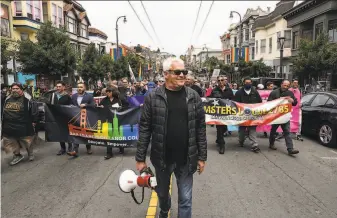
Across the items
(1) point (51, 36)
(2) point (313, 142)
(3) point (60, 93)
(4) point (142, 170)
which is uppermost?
(1) point (51, 36)

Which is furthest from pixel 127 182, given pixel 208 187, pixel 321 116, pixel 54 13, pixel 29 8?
pixel 54 13

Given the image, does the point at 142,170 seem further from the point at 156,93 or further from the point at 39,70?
the point at 39,70

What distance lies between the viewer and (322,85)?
2152 centimetres

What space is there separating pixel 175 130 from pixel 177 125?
6 cm

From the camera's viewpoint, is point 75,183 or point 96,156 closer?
point 75,183

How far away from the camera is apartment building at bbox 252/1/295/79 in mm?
31297

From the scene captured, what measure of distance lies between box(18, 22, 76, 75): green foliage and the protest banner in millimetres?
13220

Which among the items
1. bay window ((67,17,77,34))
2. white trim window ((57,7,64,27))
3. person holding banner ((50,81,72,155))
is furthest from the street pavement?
bay window ((67,17,77,34))

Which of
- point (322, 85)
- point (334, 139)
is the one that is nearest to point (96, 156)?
point (334, 139)

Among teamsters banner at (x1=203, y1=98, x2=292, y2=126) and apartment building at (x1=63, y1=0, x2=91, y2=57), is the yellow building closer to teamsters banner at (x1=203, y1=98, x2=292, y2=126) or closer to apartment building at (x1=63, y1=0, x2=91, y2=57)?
apartment building at (x1=63, y1=0, x2=91, y2=57)

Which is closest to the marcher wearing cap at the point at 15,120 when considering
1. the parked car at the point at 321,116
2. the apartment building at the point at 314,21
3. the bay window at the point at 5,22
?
the parked car at the point at 321,116

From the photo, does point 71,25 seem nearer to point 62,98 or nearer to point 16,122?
point 62,98

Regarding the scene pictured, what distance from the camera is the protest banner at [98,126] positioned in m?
7.24

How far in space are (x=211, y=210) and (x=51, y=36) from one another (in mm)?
18535
